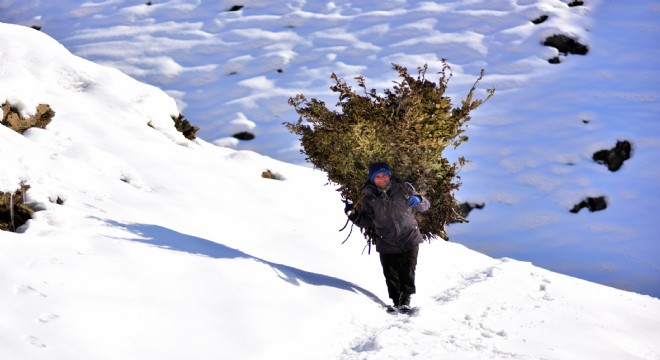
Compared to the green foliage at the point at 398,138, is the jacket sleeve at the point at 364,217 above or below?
below

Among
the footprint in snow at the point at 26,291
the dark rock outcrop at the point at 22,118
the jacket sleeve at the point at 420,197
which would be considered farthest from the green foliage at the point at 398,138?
the footprint in snow at the point at 26,291

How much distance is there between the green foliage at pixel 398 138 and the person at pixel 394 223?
1.29 ft

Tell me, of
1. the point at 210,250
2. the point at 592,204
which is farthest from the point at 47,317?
the point at 592,204

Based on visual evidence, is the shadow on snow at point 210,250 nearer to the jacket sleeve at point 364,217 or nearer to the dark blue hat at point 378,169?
the jacket sleeve at point 364,217

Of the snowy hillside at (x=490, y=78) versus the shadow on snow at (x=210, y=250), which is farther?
the snowy hillside at (x=490, y=78)

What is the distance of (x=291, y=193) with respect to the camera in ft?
36.8

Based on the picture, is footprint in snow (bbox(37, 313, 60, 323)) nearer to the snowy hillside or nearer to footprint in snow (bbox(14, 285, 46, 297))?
footprint in snow (bbox(14, 285, 46, 297))

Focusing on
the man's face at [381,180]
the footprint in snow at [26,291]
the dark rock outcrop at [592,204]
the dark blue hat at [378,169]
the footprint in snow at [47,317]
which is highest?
the footprint in snow at [26,291]

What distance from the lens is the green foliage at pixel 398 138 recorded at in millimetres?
7320

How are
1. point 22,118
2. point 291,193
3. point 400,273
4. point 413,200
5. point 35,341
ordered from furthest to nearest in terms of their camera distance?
1. point 291,193
2. point 22,118
3. point 400,273
4. point 413,200
5. point 35,341

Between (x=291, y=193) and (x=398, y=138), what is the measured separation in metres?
4.21

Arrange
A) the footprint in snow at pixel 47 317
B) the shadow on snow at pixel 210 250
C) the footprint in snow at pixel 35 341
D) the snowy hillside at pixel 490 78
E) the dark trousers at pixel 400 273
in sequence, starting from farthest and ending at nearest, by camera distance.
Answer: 1. the snowy hillside at pixel 490 78
2. the dark trousers at pixel 400 273
3. the shadow on snow at pixel 210 250
4. the footprint in snow at pixel 47 317
5. the footprint in snow at pixel 35 341

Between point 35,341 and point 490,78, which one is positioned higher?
point 35,341

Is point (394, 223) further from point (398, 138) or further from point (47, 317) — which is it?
point (47, 317)
